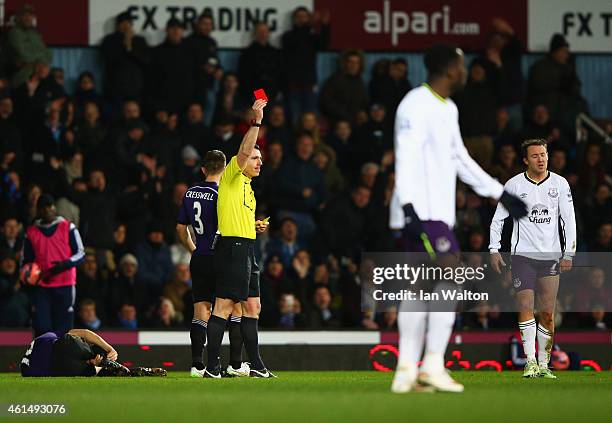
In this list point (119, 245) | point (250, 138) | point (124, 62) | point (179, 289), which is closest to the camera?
point (250, 138)

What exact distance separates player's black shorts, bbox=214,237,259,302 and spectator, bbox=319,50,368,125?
343 inches

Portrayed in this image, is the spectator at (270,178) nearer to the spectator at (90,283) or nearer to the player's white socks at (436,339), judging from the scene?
the spectator at (90,283)

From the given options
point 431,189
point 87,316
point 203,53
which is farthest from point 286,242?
point 431,189

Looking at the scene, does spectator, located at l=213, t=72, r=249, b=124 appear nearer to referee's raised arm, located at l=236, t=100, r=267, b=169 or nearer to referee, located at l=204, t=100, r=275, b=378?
referee, located at l=204, t=100, r=275, b=378

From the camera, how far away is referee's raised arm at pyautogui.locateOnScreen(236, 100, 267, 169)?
11.5m

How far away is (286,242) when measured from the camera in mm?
18766

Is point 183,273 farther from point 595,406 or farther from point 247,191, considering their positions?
point 595,406

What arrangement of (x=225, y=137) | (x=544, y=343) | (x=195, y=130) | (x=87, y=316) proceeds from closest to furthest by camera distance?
(x=544, y=343)
(x=87, y=316)
(x=225, y=137)
(x=195, y=130)

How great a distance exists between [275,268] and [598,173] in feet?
19.2

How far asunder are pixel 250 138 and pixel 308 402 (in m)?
3.97

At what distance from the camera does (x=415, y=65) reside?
22438 millimetres

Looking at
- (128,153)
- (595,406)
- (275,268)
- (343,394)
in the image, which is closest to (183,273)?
(275,268)

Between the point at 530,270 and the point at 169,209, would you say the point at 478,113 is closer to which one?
the point at 169,209

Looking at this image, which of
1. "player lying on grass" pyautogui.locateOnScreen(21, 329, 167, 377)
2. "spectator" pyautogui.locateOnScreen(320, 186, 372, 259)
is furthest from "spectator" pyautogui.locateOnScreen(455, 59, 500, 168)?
"player lying on grass" pyautogui.locateOnScreen(21, 329, 167, 377)
